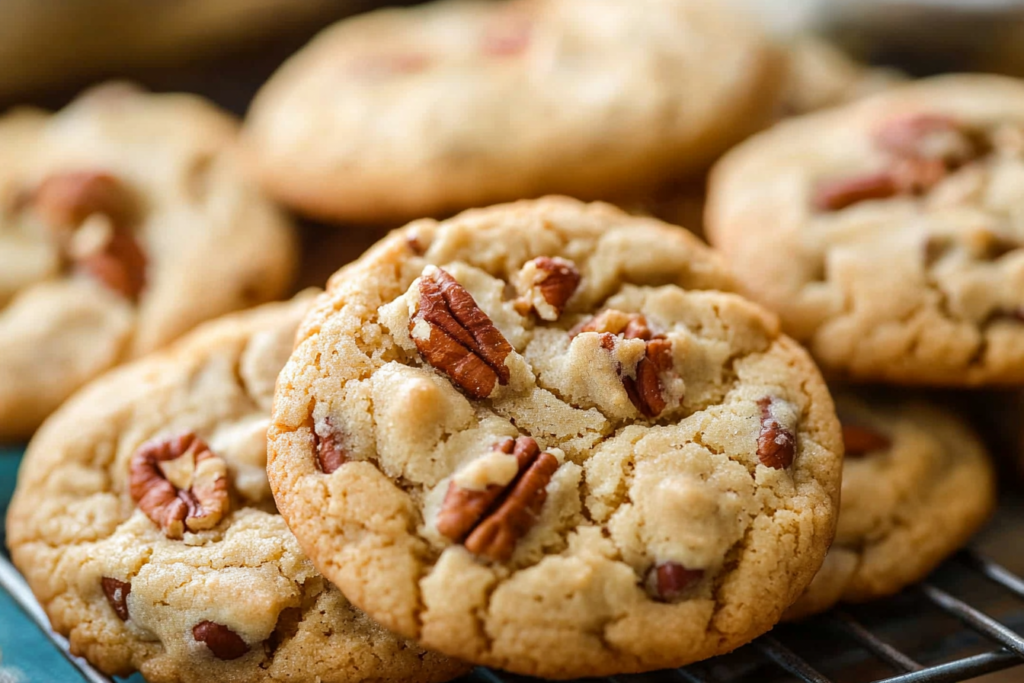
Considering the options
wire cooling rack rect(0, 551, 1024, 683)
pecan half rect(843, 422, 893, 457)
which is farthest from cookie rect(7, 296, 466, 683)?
pecan half rect(843, 422, 893, 457)

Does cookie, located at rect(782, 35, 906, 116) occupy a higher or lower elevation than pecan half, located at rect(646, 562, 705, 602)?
higher

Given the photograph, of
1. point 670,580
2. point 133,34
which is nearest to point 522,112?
point 670,580

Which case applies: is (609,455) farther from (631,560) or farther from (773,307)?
(773,307)

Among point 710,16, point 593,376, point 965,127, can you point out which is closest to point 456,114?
point 710,16

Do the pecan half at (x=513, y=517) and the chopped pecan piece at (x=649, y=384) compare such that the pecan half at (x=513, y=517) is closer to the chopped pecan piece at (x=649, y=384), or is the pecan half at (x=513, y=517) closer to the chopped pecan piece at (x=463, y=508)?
the chopped pecan piece at (x=463, y=508)

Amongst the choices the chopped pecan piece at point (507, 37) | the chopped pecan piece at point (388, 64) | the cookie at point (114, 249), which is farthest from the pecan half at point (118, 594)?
the chopped pecan piece at point (507, 37)

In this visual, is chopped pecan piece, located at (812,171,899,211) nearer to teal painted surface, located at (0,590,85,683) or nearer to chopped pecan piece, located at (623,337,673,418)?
chopped pecan piece, located at (623,337,673,418)

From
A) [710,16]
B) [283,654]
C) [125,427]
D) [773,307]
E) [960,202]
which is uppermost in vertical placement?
[710,16]
